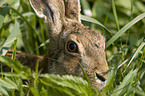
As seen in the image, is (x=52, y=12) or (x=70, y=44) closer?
(x=70, y=44)

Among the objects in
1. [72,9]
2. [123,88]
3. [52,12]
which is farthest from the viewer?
[72,9]

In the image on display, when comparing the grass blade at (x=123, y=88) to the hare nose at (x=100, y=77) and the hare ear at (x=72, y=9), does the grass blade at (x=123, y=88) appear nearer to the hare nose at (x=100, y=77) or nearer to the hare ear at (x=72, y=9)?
the hare nose at (x=100, y=77)

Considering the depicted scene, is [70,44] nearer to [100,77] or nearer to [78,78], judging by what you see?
[100,77]

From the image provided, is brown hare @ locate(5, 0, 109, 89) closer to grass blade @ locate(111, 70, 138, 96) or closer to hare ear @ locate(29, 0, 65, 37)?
hare ear @ locate(29, 0, 65, 37)

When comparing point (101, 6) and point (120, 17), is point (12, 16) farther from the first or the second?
point (120, 17)

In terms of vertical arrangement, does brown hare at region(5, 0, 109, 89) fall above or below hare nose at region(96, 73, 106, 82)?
above

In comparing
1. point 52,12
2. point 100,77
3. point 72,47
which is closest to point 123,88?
point 100,77

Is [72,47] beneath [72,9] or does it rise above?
beneath

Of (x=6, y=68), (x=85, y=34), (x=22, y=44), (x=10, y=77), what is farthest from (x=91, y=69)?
(x=22, y=44)

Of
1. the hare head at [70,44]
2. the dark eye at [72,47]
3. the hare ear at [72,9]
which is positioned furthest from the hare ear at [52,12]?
the dark eye at [72,47]

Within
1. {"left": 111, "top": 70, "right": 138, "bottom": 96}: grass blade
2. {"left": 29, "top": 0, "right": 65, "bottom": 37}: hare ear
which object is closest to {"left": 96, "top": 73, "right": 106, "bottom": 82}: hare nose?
{"left": 111, "top": 70, "right": 138, "bottom": 96}: grass blade
